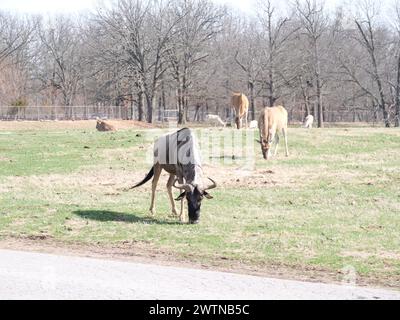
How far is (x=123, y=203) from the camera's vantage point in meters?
14.5

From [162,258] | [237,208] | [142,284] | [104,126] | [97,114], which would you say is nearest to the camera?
[142,284]

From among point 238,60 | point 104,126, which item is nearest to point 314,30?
point 238,60

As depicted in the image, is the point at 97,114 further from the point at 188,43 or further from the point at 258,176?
the point at 258,176

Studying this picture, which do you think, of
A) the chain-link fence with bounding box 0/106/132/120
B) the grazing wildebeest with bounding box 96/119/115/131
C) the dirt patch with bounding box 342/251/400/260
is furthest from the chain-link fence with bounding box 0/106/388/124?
the dirt patch with bounding box 342/251/400/260

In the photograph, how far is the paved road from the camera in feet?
24.2

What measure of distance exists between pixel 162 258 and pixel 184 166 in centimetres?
332

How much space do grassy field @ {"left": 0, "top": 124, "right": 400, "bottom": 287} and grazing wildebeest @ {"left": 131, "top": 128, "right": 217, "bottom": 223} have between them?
1.63 feet

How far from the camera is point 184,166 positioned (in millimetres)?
12656

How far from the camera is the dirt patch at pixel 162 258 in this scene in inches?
328

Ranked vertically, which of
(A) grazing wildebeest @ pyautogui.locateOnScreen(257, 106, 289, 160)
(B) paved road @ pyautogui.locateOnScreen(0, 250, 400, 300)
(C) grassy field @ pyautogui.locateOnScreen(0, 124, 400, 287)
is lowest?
(B) paved road @ pyautogui.locateOnScreen(0, 250, 400, 300)

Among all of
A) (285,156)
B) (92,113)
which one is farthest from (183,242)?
(92,113)

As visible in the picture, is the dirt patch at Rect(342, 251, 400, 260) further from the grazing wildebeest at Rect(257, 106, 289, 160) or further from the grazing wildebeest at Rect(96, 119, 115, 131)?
the grazing wildebeest at Rect(96, 119, 115, 131)

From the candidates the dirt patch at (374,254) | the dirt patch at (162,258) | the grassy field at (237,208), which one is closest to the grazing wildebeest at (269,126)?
the grassy field at (237,208)

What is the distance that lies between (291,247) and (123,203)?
5.59m
